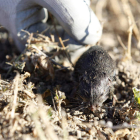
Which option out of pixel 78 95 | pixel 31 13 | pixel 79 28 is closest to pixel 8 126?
pixel 78 95

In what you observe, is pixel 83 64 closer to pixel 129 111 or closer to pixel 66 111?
pixel 66 111

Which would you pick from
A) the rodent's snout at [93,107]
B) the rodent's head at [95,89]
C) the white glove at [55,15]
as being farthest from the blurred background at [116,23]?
the rodent's snout at [93,107]

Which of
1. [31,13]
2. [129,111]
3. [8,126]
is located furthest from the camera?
[31,13]

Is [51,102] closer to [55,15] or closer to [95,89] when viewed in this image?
[95,89]

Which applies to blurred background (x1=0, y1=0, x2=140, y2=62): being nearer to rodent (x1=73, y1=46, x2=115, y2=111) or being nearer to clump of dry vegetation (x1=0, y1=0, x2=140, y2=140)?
clump of dry vegetation (x1=0, y1=0, x2=140, y2=140)

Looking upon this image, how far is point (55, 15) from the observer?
10.5ft

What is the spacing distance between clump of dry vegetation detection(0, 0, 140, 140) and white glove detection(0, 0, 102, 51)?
1.18 ft

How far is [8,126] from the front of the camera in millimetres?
2109

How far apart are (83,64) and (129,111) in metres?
1.27

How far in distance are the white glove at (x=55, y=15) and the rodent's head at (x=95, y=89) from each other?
3.12ft

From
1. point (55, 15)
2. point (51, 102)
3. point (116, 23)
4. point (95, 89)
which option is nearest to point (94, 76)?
point (95, 89)

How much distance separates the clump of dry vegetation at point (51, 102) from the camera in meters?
2.20

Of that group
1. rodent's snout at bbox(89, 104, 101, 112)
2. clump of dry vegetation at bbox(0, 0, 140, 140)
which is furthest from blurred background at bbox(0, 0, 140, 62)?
rodent's snout at bbox(89, 104, 101, 112)

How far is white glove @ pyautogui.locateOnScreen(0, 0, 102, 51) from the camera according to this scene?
9.89 ft
